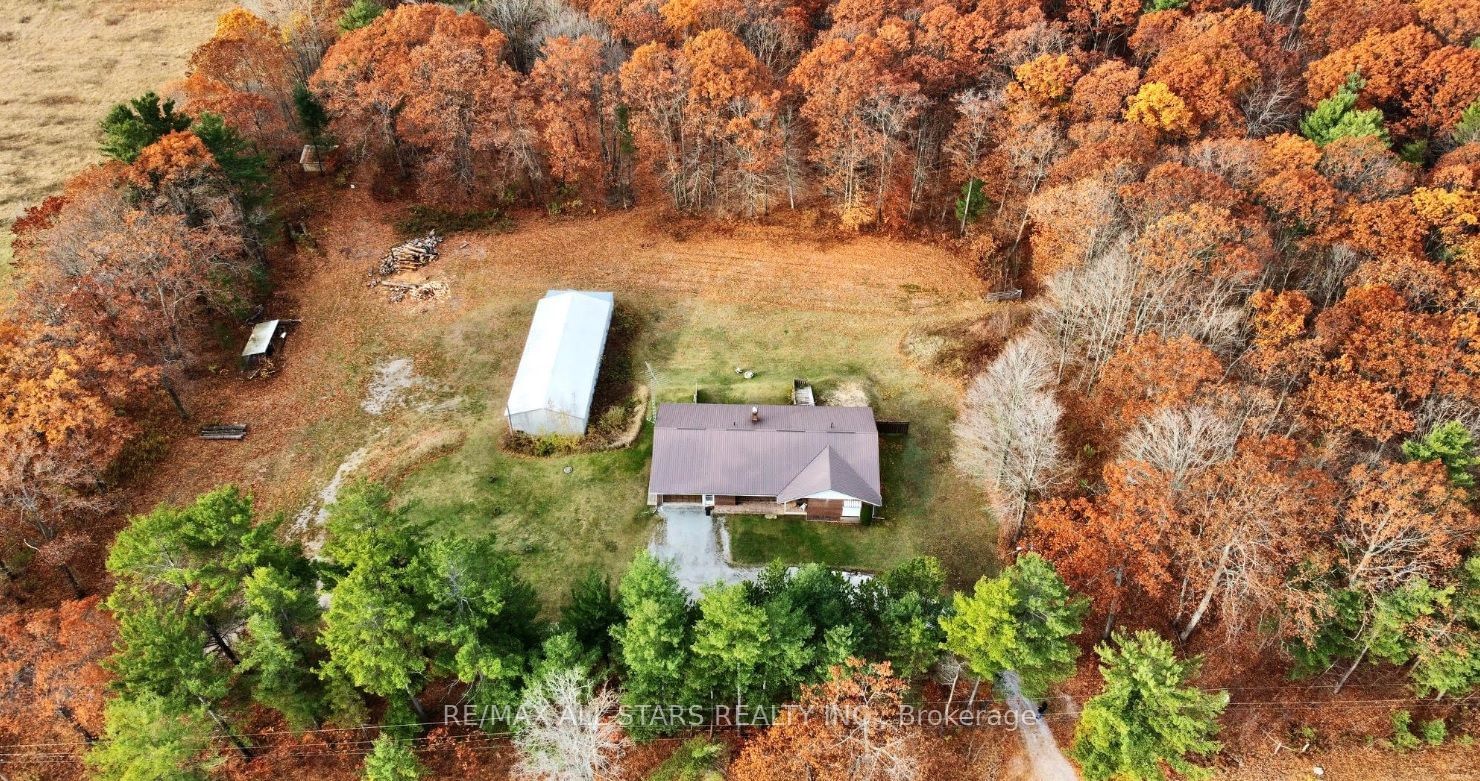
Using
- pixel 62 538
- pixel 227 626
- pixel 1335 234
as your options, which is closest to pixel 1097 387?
→ pixel 1335 234

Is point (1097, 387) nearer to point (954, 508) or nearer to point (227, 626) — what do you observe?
point (954, 508)

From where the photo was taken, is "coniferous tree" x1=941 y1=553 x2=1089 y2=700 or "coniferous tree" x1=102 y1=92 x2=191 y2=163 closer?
"coniferous tree" x1=941 y1=553 x2=1089 y2=700

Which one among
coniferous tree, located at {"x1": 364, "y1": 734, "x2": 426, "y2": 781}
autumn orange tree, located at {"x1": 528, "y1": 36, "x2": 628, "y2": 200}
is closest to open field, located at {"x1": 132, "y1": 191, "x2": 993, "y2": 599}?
autumn orange tree, located at {"x1": 528, "y1": 36, "x2": 628, "y2": 200}

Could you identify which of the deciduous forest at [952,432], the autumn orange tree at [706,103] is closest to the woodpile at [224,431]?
the deciduous forest at [952,432]

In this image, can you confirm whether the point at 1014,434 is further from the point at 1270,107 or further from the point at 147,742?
the point at 147,742

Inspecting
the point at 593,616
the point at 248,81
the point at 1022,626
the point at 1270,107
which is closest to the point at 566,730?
the point at 593,616

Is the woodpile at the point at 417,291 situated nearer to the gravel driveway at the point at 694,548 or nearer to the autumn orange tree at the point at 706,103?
the autumn orange tree at the point at 706,103

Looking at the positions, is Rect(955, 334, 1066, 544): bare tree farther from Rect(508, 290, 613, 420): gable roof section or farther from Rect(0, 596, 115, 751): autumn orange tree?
Rect(0, 596, 115, 751): autumn orange tree
